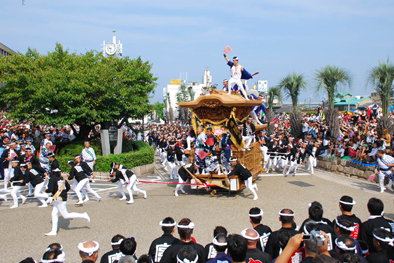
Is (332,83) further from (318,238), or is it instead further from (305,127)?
(318,238)

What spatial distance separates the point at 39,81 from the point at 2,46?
40097mm

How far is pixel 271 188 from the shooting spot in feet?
39.7

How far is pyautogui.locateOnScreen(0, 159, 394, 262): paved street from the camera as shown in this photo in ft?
23.6

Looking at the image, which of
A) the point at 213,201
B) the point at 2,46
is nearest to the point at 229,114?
the point at 213,201

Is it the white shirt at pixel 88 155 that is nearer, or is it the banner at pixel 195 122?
the banner at pixel 195 122

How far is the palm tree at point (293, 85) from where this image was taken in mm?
21047

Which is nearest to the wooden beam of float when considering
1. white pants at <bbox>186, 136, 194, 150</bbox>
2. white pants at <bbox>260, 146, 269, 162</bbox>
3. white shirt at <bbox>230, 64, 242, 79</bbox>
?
white shirt at <bbox>230, 64, 242, 79</bbox>

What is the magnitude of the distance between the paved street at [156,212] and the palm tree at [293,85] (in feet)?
30.7

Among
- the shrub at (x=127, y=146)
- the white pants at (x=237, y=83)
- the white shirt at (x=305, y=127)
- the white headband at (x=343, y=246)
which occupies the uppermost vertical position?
the white pants at (x=237, y=83)

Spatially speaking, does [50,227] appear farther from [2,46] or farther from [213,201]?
[2,46]

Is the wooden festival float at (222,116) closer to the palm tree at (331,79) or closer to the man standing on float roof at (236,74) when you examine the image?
the man standing on float roof at (236,74)

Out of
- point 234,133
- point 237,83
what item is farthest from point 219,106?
point 237,83

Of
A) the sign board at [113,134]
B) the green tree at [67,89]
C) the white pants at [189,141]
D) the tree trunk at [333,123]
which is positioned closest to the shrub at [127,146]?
the green tree at [67,89]

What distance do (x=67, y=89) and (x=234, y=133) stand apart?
904 cm
